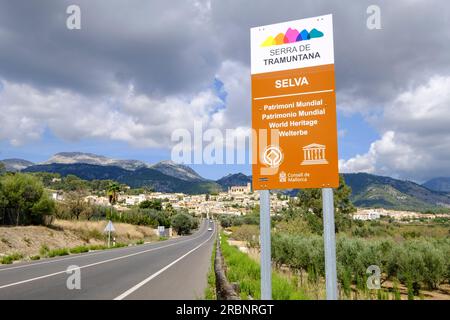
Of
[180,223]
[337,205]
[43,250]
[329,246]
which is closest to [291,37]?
[329,246]

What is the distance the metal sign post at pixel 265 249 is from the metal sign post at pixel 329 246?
754 mm

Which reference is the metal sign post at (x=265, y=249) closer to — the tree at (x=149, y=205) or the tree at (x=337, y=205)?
the tree at (x=337, y=205)

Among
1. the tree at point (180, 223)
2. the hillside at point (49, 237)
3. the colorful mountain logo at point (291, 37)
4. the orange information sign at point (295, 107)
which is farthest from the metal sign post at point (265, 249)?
the tree at point (180, 223)

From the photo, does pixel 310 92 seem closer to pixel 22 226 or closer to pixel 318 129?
pixel 318 129

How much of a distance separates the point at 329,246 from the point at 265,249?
0.85 metres

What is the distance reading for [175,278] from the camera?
12.7 m

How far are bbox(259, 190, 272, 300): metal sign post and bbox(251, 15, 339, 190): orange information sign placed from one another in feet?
0.66

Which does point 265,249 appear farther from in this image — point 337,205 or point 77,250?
point 337,205

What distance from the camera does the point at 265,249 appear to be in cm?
515

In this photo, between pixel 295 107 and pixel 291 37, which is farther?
pixel 291 37

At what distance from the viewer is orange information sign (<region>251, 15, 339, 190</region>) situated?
4836 mm

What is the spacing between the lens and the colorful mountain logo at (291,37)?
4.95 m
